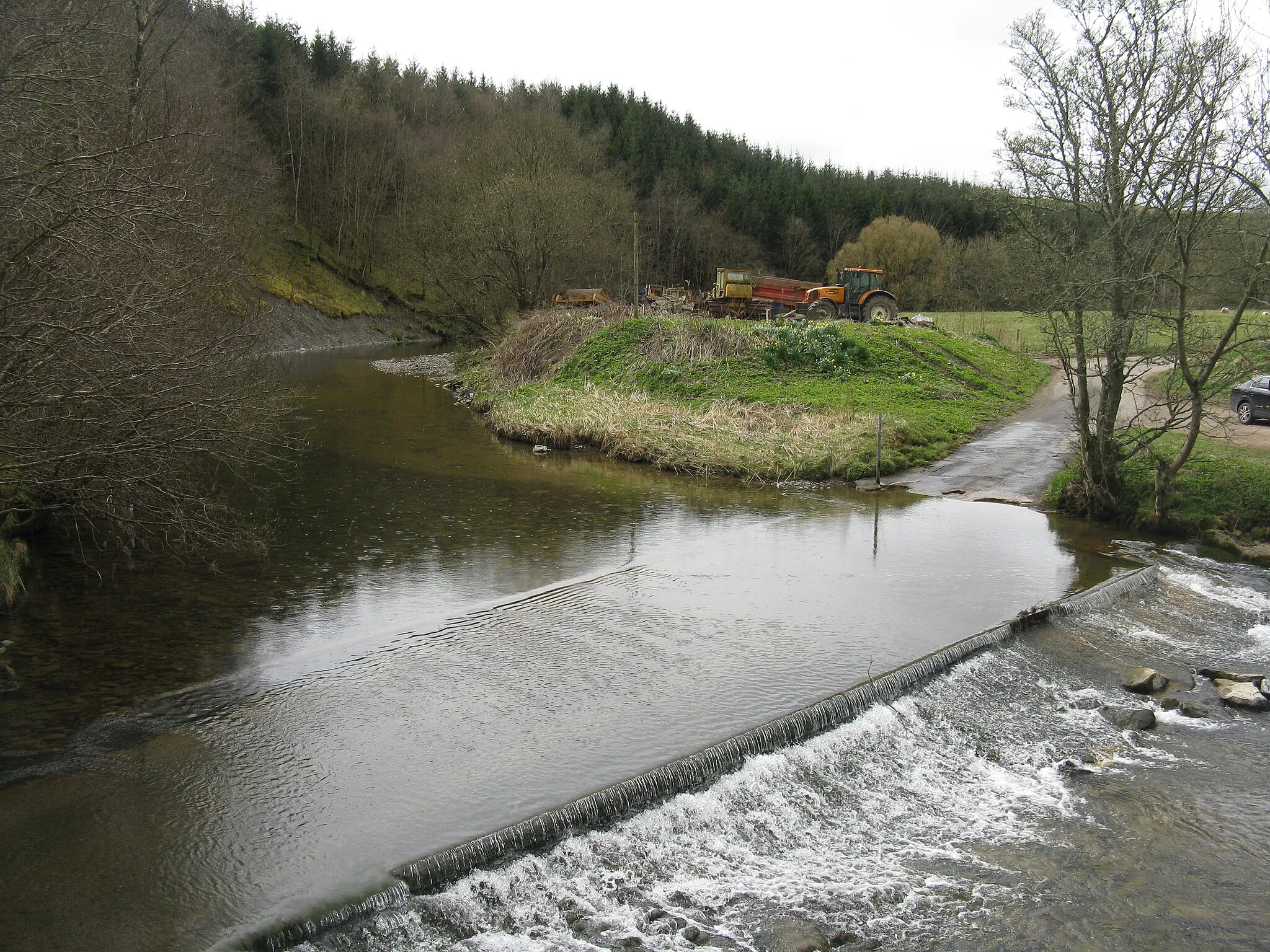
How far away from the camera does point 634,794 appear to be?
6.87 metres

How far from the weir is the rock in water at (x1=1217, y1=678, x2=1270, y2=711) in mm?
2179

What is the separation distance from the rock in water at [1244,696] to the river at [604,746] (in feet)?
0.98

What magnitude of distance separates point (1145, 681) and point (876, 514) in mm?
7002

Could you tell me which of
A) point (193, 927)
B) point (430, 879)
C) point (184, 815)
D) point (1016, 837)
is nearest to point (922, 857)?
point (1016, 837)

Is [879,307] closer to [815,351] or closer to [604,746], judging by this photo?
[815,351]

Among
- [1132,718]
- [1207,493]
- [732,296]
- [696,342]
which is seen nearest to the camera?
[1132,718]

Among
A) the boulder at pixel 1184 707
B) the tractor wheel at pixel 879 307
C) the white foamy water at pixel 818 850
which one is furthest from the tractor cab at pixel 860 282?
the white foamy water at pixel 818 850

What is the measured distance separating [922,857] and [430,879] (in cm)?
346

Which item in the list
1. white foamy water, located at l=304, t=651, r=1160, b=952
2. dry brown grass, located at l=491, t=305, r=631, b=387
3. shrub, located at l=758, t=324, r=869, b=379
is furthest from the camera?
dry brown grass, located at l=491, t=305, r=631, b=387

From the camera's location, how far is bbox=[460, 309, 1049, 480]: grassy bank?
20.0 metres

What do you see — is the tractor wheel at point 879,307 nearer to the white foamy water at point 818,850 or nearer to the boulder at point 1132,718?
the boulder at point 1132,718

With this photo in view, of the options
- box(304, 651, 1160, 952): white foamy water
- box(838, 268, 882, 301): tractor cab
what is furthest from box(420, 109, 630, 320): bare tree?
box(304, 651, 1160, 952): white foamy water

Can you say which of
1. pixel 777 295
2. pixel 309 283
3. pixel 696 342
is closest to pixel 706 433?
pixel 696 342

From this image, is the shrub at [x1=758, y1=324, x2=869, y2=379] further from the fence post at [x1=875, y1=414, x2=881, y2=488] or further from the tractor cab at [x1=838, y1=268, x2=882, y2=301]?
the tractor cab at [x1=838, y1=268, x2=882, y2=301]
